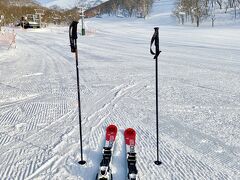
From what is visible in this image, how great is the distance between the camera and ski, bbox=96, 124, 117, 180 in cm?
441

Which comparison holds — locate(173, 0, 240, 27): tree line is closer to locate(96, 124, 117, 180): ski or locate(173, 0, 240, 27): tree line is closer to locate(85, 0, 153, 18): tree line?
locate(85, 0, 153, 18): tree line

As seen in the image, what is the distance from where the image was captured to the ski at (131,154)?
445 cm

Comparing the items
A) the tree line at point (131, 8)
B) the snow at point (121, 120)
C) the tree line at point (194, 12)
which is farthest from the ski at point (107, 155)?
the tree line at point (131, 8)

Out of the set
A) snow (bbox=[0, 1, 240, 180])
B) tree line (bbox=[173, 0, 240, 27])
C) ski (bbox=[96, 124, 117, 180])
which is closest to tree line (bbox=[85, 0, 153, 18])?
tree line (bbox=[173, 0, 240, 27])

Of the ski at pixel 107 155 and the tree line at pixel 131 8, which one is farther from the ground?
the tree line at pixel 131 8

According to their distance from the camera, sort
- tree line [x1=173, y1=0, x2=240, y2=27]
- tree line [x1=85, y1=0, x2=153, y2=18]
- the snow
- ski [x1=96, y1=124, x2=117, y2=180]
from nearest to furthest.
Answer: ski [x1=96, y1=124, x2=117, y2=180]
the snow
tree line [x1=173, y1=0, x2=240, y2=27]
tree line [x1=85, y1=0, x2=153, y2=18]

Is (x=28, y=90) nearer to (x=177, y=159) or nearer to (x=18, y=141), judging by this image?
(x=18, y=141)

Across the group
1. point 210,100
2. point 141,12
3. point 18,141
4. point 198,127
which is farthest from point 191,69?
point 141,12

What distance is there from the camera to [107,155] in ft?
16.5

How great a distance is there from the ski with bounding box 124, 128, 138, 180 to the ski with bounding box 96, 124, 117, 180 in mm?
268

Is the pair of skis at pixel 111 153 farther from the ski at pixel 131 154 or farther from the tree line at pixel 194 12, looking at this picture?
the tree line at pixel 194 12

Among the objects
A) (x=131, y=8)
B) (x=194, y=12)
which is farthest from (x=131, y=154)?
(x=131, y=8)

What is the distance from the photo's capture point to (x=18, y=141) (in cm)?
600

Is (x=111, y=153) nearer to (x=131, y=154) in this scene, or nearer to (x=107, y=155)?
(x=107, y=155)
